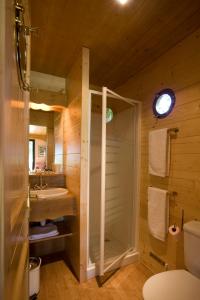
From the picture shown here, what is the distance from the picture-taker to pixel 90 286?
1.85 metres

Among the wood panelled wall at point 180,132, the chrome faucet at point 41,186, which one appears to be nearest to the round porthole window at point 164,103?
the wood panelled wall at point 180,132

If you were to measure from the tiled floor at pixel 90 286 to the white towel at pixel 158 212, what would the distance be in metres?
0.54

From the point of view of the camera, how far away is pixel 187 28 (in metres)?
1.61

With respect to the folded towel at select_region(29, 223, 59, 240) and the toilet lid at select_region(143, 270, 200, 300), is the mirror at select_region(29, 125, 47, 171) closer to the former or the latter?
the folded towel at select_region(29, 223, 59, 240)

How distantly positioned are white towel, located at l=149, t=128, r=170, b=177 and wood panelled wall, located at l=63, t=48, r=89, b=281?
76cm

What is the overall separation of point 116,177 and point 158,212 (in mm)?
807

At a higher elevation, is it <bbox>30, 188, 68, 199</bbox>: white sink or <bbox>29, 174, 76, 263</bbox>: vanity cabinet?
Answer: <bbox>30, 188, 68, 199</bbox>: white sink

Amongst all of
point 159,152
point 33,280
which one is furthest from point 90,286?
point 159,152

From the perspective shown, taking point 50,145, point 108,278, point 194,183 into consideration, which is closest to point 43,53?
point 50,145

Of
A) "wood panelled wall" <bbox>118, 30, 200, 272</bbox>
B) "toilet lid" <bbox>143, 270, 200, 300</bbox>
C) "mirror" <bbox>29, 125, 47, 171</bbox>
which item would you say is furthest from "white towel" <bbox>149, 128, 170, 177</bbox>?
"mirror" <bbox>29, 125, 47, 171</bbox>

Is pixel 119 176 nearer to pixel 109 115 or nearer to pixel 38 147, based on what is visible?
pixel 109 115

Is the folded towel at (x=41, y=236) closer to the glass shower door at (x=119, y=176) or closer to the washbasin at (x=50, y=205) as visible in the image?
the washbasin at (x=50, y=205)

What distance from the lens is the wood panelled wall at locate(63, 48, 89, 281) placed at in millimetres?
1927

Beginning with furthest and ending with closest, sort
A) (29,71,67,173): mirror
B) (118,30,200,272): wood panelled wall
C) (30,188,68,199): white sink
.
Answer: (29,71,67,173): mirror, (30,188,68,199): white sink, (118,30,200,272): wood panelled wall
